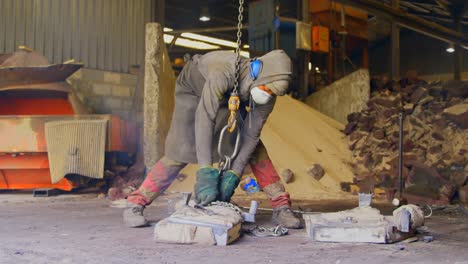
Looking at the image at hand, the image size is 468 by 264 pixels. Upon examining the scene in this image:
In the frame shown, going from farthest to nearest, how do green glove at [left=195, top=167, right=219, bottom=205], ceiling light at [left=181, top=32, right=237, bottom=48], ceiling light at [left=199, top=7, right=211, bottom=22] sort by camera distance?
ceiling light at [left=181, top=32, right=237, bottom=48], ceiling light at [left=199, top=7, right=211, bottom=22], green glove at [left=195, top=167, right=219, bottom=205]

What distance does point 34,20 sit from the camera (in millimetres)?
8172

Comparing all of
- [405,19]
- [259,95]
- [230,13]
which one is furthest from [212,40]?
[259,95]

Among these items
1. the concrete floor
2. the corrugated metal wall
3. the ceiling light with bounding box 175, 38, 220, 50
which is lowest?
the concrete floor

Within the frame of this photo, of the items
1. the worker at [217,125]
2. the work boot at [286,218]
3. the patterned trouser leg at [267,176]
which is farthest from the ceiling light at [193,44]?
the work boot at [286,218]

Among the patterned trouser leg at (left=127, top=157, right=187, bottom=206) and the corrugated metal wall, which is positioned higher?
the corrugated metal wall

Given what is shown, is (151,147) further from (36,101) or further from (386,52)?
(386,52)

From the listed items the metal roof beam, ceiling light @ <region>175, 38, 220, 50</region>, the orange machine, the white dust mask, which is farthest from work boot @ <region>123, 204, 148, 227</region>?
ceiling light @ <region>175, 38, 220, 50</region>

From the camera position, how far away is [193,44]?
15898 mm

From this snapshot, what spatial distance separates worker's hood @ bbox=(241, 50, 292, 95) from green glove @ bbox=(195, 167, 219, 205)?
0.62 m

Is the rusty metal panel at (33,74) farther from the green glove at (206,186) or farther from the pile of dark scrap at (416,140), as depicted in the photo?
the green glove at (206,186)

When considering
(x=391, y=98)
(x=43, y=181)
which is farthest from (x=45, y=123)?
(x=391, y=98)

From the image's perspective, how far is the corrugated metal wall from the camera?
806cm

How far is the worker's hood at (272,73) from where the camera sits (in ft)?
12.2

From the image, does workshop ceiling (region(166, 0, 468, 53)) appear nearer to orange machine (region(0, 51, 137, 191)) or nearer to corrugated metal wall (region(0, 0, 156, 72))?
corrugated metal wall (region(0, 0, 156, 72))
